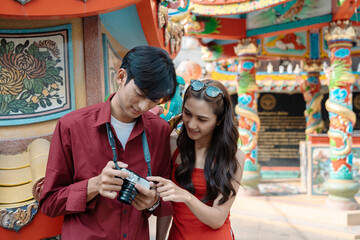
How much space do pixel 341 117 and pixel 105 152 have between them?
5.29m

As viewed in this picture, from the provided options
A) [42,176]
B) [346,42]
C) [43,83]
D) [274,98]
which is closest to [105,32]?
[43,83]

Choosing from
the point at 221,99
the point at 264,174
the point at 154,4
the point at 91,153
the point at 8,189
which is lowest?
the point at 264,174

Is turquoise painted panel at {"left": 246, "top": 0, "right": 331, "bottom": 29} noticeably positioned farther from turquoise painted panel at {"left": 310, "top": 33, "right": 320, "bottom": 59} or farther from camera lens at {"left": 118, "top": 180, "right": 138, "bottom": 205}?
camera lens at {"left": 118, "top": 180, "right": 138, "bottom": 205}

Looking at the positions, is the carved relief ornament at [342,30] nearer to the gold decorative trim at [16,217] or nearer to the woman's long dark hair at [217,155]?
the woman's long dark hair at [217,155]

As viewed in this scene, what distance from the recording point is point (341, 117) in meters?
5.95

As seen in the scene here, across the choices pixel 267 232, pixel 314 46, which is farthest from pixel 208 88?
pixel 314 46

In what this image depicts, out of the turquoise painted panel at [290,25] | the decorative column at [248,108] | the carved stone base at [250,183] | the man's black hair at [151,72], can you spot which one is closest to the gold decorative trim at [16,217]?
the man's black hair at [151,72]

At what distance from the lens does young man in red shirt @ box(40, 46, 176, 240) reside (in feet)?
4.53

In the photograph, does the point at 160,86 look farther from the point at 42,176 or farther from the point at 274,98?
the point at 274,98

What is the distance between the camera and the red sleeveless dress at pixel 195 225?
170 cm

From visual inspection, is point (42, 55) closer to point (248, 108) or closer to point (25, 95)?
point (25, 95)

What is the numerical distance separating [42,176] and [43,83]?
542 millimetres

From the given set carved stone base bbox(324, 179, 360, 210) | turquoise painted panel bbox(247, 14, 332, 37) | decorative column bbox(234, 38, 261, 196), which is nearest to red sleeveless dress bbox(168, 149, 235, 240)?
carved stone base bbox(324, 179, 360, 210)

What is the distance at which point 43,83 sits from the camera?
2.07 meters
